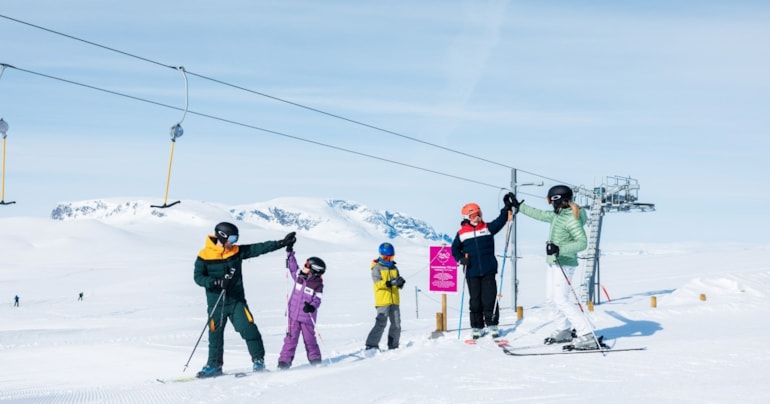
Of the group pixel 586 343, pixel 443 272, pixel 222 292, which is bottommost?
pixel 586 343

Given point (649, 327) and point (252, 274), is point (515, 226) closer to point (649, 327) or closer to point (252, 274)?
point (649, 327)

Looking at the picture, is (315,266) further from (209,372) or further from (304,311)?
(209,372)

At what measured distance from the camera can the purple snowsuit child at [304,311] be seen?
1002 cm

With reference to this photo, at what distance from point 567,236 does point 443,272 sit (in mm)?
5381

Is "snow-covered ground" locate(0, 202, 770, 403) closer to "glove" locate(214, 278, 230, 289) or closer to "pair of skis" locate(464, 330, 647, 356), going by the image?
"pair of skis" locate(464, 330, 647, 356)

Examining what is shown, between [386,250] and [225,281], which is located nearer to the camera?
[225,281]

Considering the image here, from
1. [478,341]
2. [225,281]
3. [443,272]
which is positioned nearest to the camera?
[225,281]

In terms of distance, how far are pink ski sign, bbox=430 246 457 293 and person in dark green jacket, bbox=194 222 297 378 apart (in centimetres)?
584

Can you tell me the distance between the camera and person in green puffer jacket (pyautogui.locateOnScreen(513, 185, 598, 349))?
9.27 m

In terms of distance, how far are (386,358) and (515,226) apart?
10.2 m

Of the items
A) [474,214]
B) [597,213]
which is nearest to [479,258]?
[474,214]

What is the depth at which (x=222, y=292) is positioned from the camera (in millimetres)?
9219

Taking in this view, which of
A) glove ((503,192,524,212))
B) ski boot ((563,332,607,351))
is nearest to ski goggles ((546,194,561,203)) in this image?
glove ((503,192,524,212))

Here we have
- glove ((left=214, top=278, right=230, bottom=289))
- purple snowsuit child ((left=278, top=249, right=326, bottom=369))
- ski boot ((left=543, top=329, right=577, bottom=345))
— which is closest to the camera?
glove ((left=214, top=278, right=230, bottom=289))
